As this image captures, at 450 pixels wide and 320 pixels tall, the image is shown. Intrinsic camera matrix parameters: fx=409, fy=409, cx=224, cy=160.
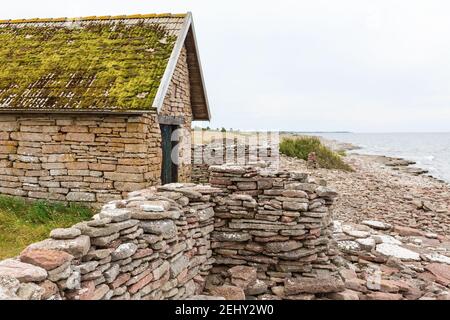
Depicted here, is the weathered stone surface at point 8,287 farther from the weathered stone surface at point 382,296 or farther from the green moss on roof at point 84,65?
the green moss on roof at point 84,65

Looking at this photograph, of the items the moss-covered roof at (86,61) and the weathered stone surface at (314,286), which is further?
the moss-covered roof at (86,61)

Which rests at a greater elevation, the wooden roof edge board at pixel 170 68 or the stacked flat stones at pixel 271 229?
the wooden roof edge board at pixel 170 68

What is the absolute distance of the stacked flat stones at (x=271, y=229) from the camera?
21.3ft

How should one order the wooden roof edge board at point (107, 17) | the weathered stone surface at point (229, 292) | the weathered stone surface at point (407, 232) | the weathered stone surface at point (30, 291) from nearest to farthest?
the weathered stone surface at point (30, 291) → the weathered stone surface at point (229, 292) → the weathered stone surface at point (407, 232) → the wooden roof edge board at point (107, 17)

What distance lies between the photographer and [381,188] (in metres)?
18.0

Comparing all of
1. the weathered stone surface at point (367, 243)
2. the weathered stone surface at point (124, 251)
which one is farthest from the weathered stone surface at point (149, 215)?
the weathered stone surface at point (367, 243)

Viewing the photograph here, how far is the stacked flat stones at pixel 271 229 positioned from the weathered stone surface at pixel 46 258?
3.21 meters

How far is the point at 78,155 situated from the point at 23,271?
657 cm

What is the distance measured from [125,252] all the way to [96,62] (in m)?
7.48

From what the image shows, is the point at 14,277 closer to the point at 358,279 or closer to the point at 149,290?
the point at 149,290

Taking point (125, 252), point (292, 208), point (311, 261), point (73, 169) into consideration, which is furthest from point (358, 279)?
point (73, 169)

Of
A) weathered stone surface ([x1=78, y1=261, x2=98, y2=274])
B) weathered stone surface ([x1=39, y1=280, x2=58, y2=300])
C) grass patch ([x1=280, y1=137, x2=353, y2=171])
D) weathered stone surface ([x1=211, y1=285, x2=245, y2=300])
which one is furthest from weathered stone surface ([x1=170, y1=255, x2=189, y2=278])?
grass patch ([x1=280, y1=137, x2=353, y2=171])

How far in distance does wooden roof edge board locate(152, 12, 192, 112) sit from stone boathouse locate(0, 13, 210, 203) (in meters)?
0.02

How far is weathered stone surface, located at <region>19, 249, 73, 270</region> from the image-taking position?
341cm
